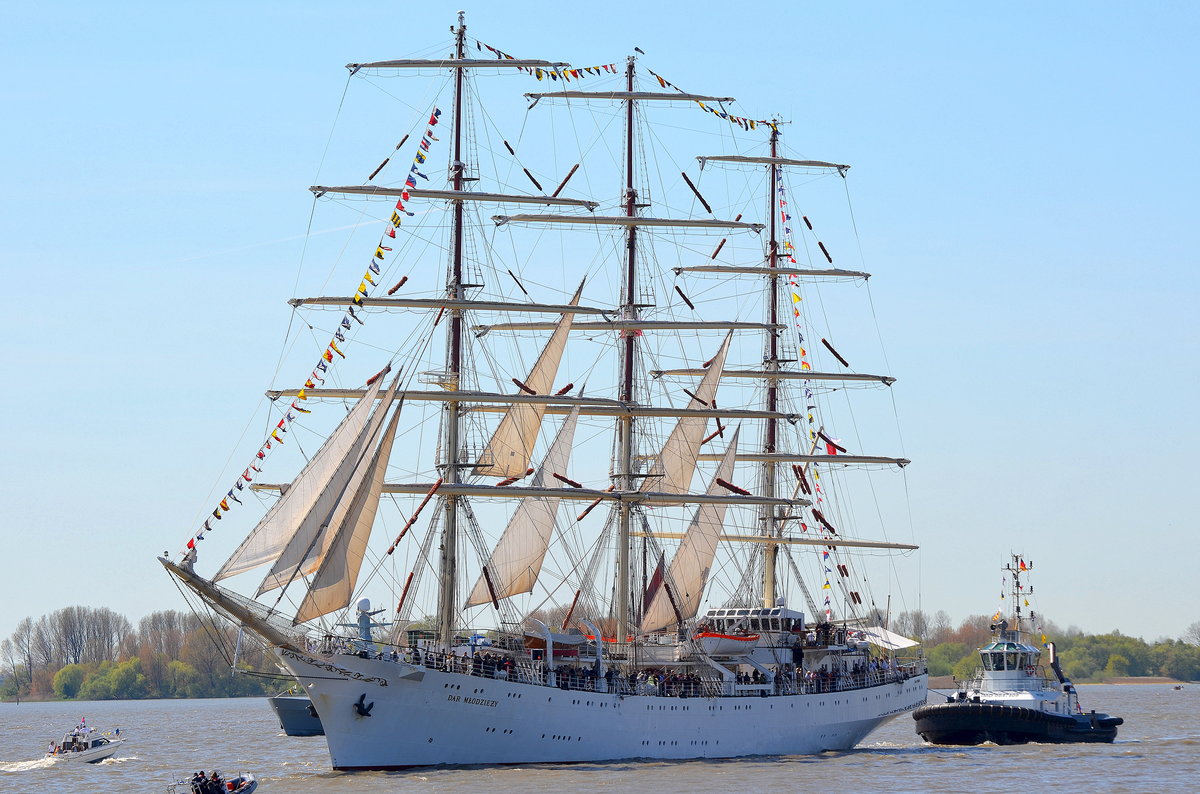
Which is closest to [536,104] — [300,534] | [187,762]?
[300,534]

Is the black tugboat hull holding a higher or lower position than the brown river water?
higher

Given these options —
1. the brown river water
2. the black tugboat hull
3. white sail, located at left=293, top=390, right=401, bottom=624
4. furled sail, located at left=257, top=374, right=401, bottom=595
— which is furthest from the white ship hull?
the black tugboat hull

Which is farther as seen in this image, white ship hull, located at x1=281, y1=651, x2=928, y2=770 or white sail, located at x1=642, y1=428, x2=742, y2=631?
white sail, located at x1=642, y1=428, x2=742, y2=631

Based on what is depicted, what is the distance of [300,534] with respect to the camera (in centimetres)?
5262

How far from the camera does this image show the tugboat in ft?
227

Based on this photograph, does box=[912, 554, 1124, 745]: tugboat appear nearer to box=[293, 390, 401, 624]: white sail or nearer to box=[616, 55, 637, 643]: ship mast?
box=[616, 55, 637, 643]: ship mast

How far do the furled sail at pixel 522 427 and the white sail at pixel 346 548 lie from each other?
1000cm

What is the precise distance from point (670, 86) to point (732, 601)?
24.2 m

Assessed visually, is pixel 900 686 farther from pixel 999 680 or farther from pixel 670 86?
pixel 670 86

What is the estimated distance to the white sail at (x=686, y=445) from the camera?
74875 millimetres

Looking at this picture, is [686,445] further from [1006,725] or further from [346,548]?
[346,548]

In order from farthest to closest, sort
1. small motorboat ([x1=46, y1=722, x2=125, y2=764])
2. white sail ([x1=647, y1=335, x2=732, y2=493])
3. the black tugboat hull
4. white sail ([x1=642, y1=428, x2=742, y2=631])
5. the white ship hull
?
1. white sail ([x1=647, y1=335, x2=732, y2=493])
2. white sail ([x1=642, y1=428, x2=742, y2=631])
3. the black tugboat hull
4. small motorboat ([x1=46, y1=722, x2=125, y2=764])
5. the white ship hull

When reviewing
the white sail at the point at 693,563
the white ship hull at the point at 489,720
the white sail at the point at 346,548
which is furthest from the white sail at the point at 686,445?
the white sail at the point at 346,548

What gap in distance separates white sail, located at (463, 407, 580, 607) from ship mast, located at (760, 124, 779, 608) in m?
18.3
